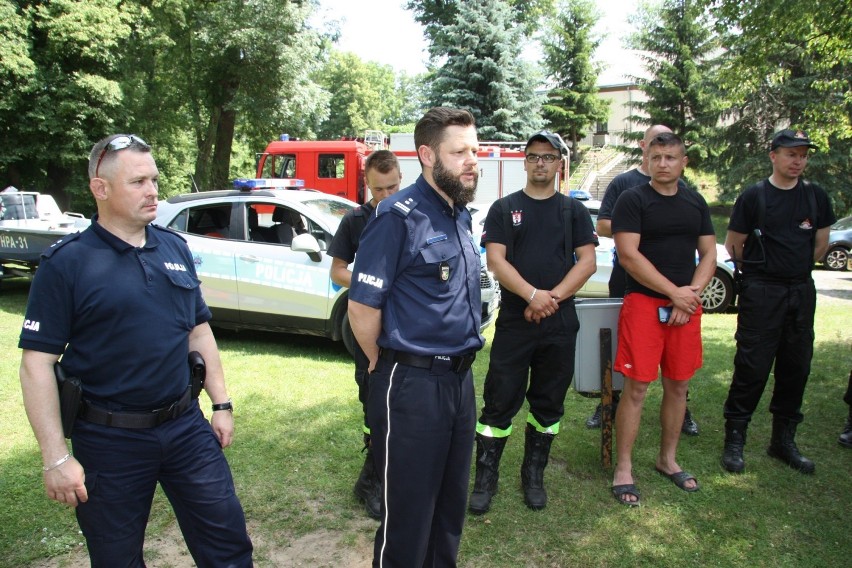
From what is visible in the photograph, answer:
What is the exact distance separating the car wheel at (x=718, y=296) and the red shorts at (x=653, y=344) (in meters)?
5.50

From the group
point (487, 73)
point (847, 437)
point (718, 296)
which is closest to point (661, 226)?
point (847, 437)

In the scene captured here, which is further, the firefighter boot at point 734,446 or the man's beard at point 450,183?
the firefighter boot at point 734,446

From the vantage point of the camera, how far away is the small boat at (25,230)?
9297 millimetres

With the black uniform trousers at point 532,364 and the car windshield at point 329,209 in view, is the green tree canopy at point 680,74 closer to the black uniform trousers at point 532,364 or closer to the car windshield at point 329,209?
the car windshield at point 329,209

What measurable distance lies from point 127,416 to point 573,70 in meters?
33.0

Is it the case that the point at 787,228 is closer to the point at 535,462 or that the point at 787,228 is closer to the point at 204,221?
the point at 535,462

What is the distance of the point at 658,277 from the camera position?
3691 millimetres

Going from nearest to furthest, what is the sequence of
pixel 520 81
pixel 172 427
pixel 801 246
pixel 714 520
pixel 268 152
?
pixel 172 427, pixel 714 520, pixel 801 246, pixel 268 152, pixel 520 81

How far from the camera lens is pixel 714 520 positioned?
356 centimetres

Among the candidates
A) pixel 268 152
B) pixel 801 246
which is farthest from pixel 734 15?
pixel 268 152

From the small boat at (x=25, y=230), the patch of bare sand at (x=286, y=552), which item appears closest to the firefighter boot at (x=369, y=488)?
the patch of bare sand at (x=286, y=552)

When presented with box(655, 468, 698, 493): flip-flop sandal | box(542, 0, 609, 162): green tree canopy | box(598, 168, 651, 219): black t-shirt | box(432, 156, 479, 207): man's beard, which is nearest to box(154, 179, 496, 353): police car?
box(598, 168, 651, 219): black t-shirt

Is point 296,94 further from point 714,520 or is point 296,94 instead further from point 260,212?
point 714,520

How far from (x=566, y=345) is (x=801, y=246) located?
1718 millimetres
